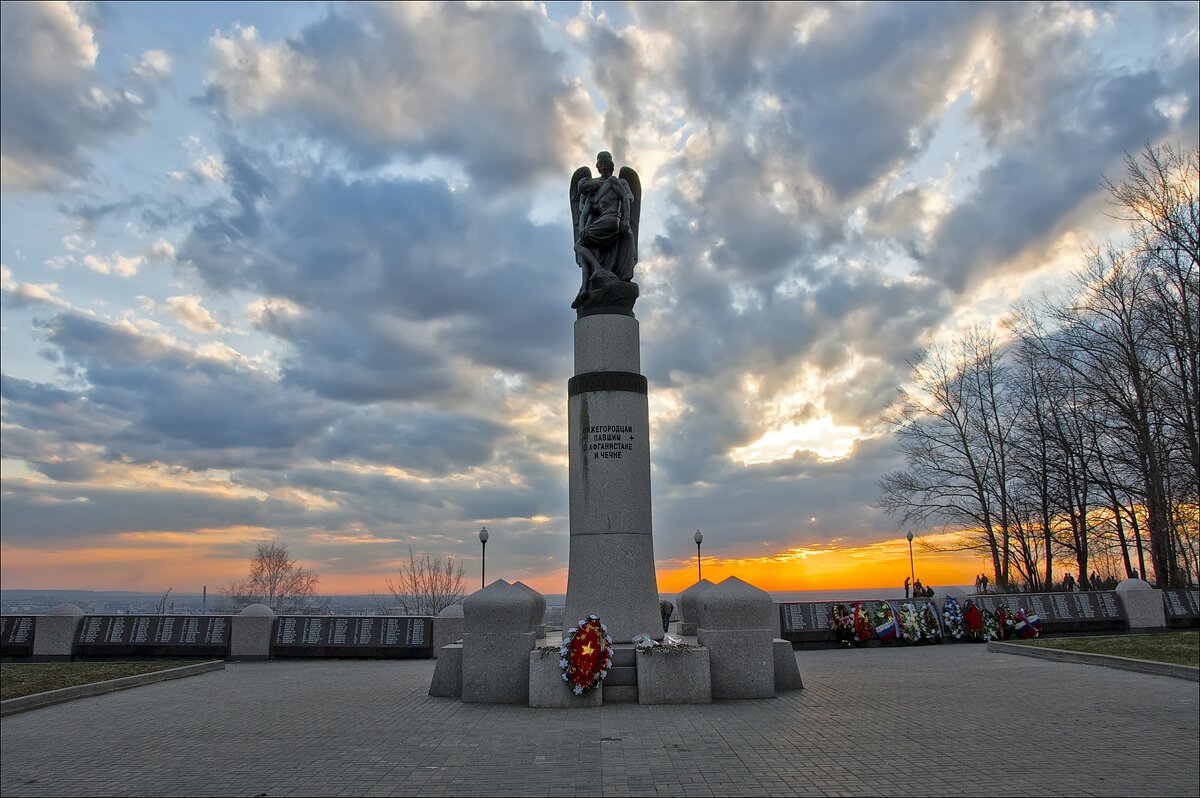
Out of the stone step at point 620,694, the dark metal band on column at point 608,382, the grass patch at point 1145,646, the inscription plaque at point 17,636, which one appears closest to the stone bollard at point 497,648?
the stone step at point 620,694

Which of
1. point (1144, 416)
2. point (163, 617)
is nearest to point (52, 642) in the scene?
point (163, 617)

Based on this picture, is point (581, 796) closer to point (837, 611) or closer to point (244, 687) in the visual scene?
point (244, 687)

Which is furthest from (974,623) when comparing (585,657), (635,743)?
(635,743)

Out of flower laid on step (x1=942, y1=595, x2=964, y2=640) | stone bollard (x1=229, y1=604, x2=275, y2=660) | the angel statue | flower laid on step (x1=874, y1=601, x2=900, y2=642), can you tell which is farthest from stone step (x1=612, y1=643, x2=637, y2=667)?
flower laid on step (x1=942, y1=595, x2=964, y2=640)

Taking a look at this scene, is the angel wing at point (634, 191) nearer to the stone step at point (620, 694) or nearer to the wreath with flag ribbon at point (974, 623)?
the stone step at point (620, 694)

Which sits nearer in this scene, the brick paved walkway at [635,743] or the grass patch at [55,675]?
the brick paved walkway at [635,743]

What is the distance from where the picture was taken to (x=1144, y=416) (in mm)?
29062

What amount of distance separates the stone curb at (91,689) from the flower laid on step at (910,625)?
1623 cm

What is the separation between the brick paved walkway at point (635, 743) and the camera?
6777 millimetres

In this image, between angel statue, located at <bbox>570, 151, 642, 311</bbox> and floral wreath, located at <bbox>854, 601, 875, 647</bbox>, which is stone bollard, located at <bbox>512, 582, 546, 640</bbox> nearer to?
angel statue, located at <bbox>570, 151, 642, 311</bbox>

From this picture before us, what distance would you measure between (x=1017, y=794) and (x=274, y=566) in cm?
7352

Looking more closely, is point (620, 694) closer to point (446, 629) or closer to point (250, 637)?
point (446, 629)

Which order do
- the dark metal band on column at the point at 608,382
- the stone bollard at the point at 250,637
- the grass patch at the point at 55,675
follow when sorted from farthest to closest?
the stone bollard at the point at 250,637, the dark metal band on column at the point at 608,382, the grass patch at the point at 55,675

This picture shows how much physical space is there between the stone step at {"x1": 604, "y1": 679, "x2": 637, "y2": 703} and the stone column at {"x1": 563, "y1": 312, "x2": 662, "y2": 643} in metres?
1.14
